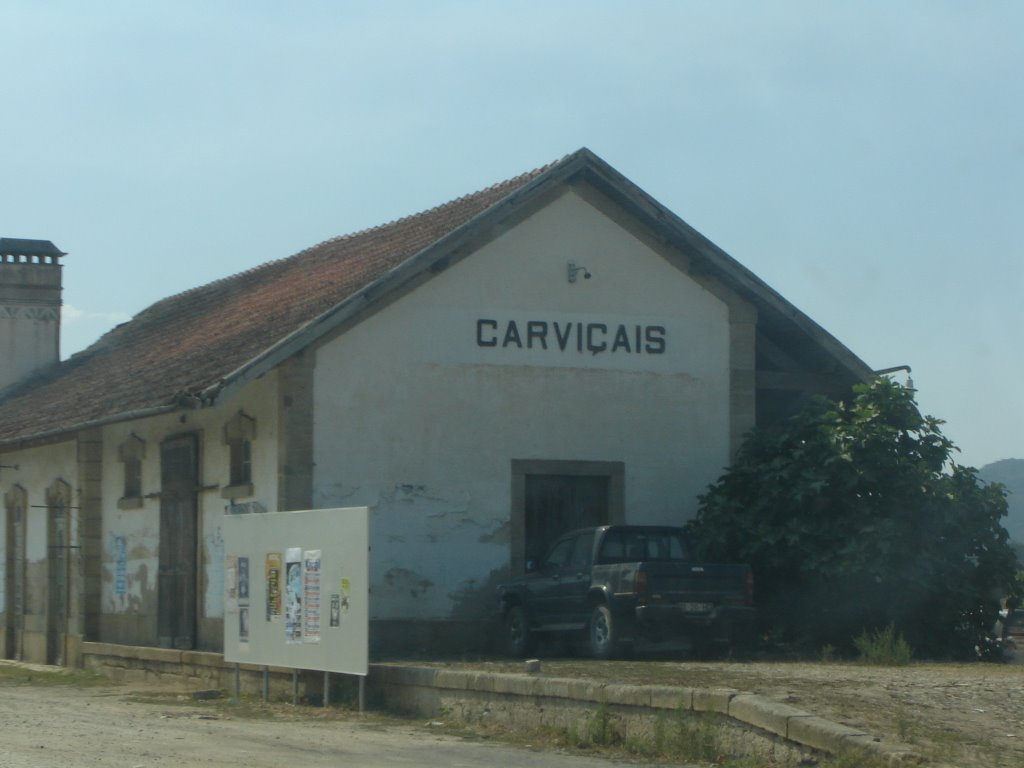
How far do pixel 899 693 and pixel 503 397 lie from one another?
Result: 8.51m

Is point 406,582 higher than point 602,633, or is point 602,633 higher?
point 406,582

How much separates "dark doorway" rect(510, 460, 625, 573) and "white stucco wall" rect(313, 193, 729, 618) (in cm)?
14

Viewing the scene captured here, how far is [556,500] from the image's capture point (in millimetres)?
20562

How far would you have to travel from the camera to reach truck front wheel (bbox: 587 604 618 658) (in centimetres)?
1731

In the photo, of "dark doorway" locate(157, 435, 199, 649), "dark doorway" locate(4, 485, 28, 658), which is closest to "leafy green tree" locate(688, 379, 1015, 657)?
"dark doorway" locate(157, 435, 199, 649)

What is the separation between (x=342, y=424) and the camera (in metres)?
19.3

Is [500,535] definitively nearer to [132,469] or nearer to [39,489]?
[132,469]

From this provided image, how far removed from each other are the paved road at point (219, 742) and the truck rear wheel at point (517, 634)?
3.91 meters

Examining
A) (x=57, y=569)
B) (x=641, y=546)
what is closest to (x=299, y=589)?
(x=641, y=546)

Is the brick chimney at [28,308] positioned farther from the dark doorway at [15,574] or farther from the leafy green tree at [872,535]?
the leafy green tree at [872,535]

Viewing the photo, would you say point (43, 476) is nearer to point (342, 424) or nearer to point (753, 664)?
point (342, 424)

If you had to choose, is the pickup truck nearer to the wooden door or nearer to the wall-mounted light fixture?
the wooden door

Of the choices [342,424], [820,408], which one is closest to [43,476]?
[342,424]

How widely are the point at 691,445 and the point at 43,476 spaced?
11.3m
